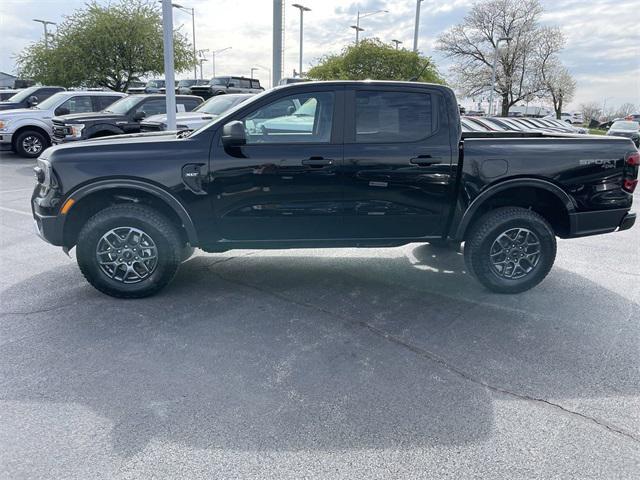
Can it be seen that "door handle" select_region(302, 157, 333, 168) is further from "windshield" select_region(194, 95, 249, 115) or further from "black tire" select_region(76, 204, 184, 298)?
"windshield" select_region(194, 95, 249, 115)

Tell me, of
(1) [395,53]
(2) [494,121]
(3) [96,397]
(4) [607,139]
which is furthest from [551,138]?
(1) [395,53]

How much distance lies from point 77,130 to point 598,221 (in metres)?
11.1

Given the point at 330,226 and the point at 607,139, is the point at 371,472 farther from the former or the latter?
the point at 607,139

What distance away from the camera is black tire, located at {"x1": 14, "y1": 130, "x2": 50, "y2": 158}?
44.8ft

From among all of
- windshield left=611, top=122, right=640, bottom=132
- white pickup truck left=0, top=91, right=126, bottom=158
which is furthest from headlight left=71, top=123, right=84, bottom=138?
windshield left=611, top=122, right=640, bottom=132

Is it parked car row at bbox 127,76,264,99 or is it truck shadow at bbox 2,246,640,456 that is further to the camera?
parked car row at bbox 127,76,264,99

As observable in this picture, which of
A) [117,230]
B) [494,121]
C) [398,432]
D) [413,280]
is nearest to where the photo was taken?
[398,432]

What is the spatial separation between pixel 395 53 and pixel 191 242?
22.7 m

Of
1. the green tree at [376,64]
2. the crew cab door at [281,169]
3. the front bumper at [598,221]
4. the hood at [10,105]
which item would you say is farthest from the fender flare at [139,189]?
the green tree at [376,64]

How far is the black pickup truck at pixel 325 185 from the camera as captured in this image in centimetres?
422

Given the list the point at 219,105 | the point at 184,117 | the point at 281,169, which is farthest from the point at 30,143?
the point at 281,169

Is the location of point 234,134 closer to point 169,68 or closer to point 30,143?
point 169,68

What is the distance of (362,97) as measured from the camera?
4.39 m

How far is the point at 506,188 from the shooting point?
451cm
